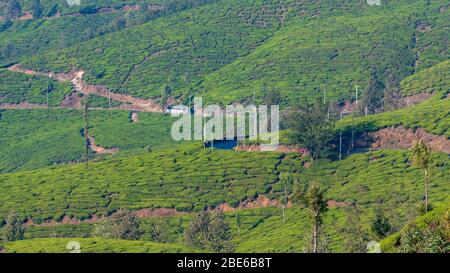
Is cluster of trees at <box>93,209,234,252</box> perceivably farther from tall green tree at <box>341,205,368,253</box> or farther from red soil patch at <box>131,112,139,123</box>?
red soil patch at <box>131,112,139,123</box>

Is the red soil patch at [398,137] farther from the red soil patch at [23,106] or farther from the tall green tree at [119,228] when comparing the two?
the red soil patch at [23,106]

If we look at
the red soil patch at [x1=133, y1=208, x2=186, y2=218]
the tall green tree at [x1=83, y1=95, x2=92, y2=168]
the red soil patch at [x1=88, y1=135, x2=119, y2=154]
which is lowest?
the red soil patch at [x1=133, y1=208, x2=186, y2=218]

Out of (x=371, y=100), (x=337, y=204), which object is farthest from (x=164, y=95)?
(x=337, y=204)

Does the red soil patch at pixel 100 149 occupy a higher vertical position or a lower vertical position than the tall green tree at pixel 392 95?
lower

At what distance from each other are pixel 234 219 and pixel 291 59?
7220 cm

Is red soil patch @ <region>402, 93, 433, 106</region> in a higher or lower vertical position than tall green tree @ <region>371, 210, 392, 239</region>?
higher

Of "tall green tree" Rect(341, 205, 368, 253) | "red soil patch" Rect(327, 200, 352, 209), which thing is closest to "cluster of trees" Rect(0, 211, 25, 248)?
"red soil patch" Rect(327, 200, 352, 209)

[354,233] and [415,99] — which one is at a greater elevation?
[415,99]

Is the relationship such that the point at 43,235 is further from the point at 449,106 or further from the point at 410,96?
the point at 410,96

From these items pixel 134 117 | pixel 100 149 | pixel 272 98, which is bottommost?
pixel 100 149

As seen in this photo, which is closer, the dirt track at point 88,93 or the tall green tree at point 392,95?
the tall green tree at point 392,95

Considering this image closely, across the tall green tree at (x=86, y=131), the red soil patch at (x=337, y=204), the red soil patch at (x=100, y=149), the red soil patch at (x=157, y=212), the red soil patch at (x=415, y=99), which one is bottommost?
the red soil patch at (x=157, y=212)

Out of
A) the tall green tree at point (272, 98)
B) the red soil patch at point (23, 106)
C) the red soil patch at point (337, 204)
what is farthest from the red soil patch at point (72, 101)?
the red soil patch at point (337, 204)

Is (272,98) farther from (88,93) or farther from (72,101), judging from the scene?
(88,93)
